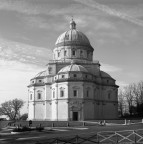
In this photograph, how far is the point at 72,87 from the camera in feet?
247

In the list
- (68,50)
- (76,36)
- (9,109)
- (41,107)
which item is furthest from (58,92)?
(9,109)

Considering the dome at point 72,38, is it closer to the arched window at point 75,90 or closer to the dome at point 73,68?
the dome at point 73,68

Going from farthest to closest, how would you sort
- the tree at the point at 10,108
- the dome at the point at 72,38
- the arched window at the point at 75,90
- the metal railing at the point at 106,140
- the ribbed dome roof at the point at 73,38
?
1. the tree at the point at 10,108
2. the ribbed dome roof at the point at 73,38
3. the dome at the point at 72,38
4. the arched window at the point at 75,90
5. the metal railing at the point at 106,140

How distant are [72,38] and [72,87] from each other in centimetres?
1861

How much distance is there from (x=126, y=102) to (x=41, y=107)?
42.1 m

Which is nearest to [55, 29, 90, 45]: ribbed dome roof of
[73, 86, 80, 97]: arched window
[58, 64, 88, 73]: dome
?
[58, 64, 88, 73]: dome

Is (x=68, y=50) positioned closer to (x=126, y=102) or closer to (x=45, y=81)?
(x=45, y=81)

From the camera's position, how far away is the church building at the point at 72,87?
246ft

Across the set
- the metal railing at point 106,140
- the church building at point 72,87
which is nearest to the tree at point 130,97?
the church building at point 72,87

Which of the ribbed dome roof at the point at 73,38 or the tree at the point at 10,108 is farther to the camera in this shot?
the tree at the point at 10,108

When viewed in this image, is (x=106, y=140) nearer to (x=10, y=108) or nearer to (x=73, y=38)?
(x=73, y=38)

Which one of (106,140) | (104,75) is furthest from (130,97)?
(106,140)

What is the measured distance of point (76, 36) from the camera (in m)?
88.1

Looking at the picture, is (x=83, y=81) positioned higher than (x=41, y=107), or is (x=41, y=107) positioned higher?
(x=83, y=81)
